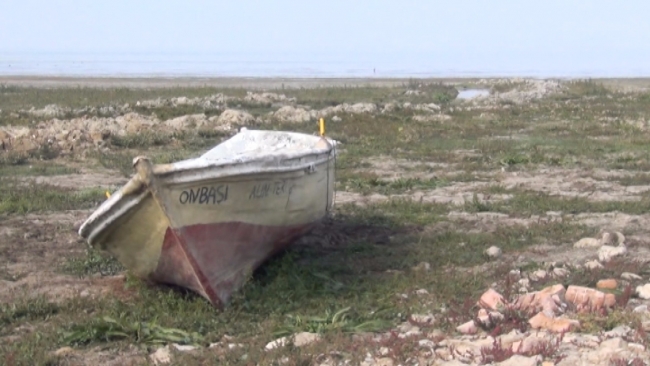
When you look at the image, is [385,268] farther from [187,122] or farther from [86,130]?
[187,122]

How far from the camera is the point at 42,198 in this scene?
11164mm

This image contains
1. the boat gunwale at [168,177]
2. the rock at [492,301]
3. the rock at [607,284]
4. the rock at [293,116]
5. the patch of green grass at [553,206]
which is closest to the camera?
the rock at [492,301]

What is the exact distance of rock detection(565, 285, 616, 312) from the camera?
6.08 metres

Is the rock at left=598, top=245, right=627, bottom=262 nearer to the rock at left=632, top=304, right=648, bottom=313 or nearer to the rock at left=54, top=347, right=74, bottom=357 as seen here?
the rock at left=632, top=304, right=648, bottom=313

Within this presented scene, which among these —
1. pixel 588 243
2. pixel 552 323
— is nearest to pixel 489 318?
pixel 552 323

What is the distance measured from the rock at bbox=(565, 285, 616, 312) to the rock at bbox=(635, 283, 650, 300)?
419 mm

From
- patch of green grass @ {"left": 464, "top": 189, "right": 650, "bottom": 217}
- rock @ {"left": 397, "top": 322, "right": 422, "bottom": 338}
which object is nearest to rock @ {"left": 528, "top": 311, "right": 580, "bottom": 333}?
rock @ {"left": 397, "top": 322, "right": 422, "bottom": 338}

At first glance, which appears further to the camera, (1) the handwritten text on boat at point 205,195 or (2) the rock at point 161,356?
(1) the handwritten text on boat at point 205,195

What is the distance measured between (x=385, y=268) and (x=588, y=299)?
2.29 m

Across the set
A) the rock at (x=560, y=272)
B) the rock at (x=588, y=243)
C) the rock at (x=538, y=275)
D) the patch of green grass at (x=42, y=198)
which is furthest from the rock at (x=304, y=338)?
the patch of green grass at (x=42, y=198)

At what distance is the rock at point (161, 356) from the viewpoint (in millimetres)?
5688

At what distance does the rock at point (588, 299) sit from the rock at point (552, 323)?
0.36m

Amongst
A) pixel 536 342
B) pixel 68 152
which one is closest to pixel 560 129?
pixel 68 152

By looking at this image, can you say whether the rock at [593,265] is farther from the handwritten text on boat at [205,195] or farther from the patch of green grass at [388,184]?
the patch of green grass at [388,184]
